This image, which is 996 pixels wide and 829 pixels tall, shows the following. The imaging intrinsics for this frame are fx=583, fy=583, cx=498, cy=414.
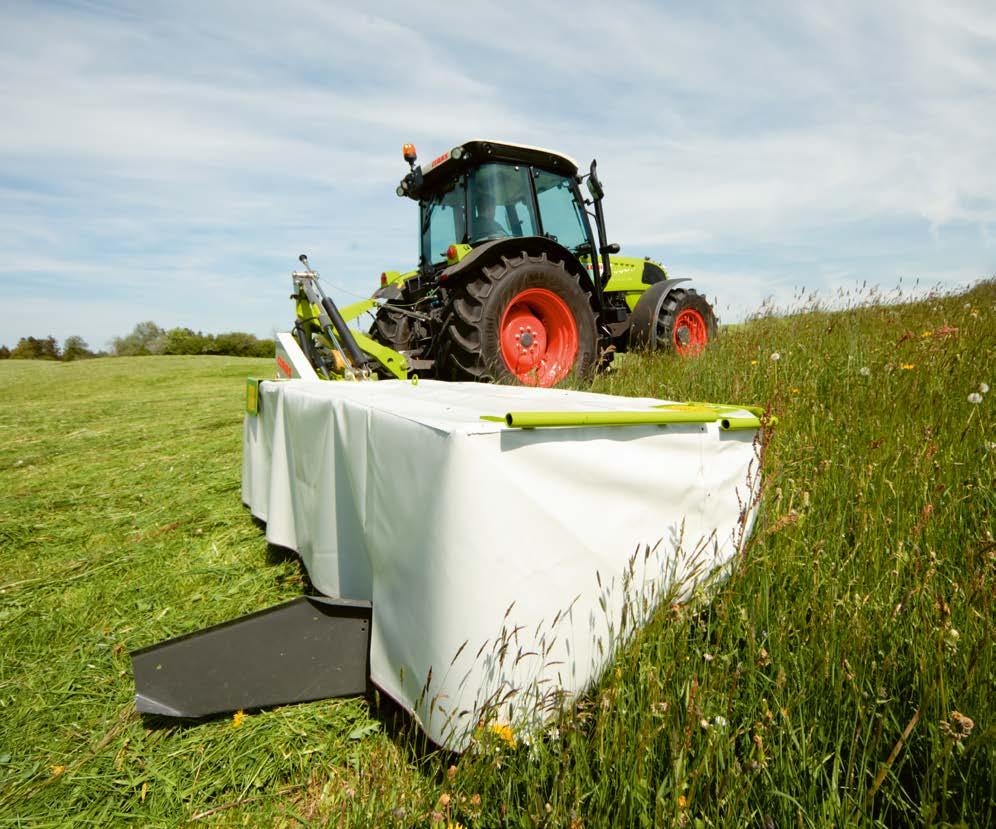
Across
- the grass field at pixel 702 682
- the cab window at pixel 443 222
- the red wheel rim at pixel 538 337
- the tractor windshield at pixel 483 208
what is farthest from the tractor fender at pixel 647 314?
the grass field at pixel 702 682

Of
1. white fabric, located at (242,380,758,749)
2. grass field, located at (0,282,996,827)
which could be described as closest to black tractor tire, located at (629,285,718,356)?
grass field, located at (0,282,996,827)

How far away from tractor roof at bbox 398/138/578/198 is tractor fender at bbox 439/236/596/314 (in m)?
0.68

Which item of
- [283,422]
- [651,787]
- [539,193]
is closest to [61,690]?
[283,422]

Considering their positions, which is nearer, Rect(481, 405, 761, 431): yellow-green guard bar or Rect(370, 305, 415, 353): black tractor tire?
Rect(481, 405, 761, 431): yellow-green guard bar

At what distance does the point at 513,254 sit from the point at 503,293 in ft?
1.53

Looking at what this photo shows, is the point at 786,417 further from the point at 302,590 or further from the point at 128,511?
the point at 128,511

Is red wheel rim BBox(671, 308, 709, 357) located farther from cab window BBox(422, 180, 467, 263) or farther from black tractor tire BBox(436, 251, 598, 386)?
cab window BBox(422, 180, 467, 263)

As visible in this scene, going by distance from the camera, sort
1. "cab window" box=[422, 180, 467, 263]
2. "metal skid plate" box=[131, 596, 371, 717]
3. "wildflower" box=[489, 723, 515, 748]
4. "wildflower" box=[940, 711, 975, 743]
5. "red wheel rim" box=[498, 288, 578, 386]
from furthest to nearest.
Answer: "cab window" box=[422, 180, 467, 263] < "red wheel rim" box=[498, 288, 578, 386] < "metal skid plate" box=[131, 596, 371, 717] < "wildflower" box=[489, 723, 515, 748] < "wildflower" box=[940, 711, 975, 743]

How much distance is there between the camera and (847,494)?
5.80ft

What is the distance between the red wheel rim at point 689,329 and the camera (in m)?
5.28

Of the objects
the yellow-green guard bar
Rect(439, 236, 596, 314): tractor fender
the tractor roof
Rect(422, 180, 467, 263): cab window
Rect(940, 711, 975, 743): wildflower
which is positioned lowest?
Rect(940, 711, 975, 743): wildflower

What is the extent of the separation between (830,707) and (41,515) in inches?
144

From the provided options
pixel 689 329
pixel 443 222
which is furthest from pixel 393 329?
pixel 689 329

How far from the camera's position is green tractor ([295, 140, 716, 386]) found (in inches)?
151
